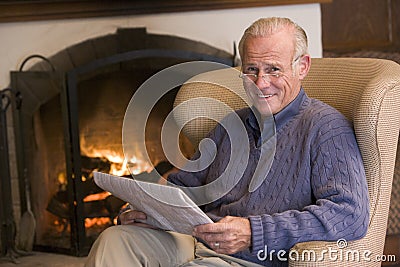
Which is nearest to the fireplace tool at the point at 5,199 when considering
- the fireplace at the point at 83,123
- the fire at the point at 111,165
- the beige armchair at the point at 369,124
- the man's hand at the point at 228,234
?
the fireplace at the point at 83,123

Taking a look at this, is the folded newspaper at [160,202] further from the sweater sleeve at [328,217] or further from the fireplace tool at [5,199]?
the fireplace tool at [5,199]

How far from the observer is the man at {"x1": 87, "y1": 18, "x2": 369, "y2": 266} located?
1694 millimetres

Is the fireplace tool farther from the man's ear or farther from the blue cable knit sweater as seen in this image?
the man's ear

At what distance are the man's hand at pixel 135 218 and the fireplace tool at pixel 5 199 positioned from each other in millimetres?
1365

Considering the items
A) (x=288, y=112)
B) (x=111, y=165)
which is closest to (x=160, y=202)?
(x=288, y=112)

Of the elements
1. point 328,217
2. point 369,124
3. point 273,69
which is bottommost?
point 328,217

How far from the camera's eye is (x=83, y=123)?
3.27 metres

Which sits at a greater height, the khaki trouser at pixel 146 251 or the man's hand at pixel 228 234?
the man's hand at pixel 228 234

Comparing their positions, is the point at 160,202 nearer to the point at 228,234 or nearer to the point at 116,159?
the point at 228,234

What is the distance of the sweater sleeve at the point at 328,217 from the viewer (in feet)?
5.53

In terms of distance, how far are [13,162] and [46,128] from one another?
192 mm

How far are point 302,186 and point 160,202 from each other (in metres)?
0.33

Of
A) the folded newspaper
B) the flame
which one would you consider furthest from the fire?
the folded newspaper

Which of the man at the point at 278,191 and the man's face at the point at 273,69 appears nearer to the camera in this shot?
the man at the point at 278,191
